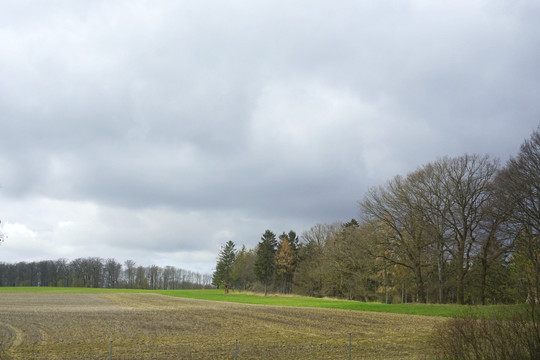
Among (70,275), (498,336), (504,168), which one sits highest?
(504,168)

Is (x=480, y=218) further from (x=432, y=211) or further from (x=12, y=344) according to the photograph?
(x=12, y=344)

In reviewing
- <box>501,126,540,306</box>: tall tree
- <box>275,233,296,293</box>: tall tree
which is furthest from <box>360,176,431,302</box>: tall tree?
<box>275,233,296,293</box>: tall tree

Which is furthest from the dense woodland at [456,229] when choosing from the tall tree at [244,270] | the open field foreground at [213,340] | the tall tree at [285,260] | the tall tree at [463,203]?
the tall tree at [244,270]

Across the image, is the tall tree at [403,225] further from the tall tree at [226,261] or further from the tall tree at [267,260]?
the tall tree at [226,261]

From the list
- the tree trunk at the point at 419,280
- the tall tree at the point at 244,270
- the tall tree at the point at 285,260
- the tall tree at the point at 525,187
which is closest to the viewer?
the tall tree at the point at 525,187

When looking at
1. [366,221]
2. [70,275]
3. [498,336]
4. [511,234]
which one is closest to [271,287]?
[366,221]

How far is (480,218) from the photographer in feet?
163

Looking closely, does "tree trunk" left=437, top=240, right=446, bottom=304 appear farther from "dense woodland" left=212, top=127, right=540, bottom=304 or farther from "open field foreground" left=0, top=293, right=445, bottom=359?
"open field foreground" left=0, top=293, right=445, bottom=359

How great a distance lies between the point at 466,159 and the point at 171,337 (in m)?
43.0

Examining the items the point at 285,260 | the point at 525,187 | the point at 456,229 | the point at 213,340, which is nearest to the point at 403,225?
the point at 456,229

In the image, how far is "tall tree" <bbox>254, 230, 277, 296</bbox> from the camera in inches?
4316

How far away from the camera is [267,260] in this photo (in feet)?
360

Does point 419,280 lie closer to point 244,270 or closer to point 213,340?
point 213,340

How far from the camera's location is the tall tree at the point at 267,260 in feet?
360
